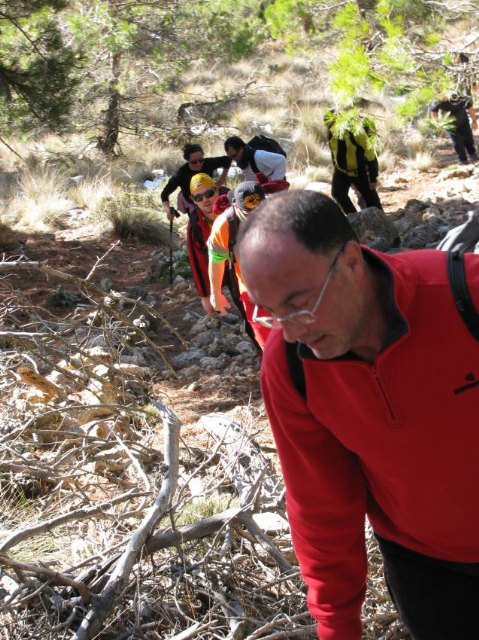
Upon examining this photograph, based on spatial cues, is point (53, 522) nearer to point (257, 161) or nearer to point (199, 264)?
point (199, 264)

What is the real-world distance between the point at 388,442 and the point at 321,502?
290 millimetres

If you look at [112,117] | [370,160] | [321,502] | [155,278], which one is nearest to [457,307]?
[321,502]

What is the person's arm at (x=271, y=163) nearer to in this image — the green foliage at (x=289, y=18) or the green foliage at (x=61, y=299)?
the green foliage at (x=289, y=18)

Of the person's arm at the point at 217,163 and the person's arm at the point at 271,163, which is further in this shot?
the person's arm at the point at 217,163

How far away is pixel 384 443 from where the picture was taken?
167cm

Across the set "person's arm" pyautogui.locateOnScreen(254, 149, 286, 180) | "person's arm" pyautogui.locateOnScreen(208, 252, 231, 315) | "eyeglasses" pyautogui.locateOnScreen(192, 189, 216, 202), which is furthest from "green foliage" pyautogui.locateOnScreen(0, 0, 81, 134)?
"person's arm" pyautogui.locateOnScreen(208, 252, 231, 315)

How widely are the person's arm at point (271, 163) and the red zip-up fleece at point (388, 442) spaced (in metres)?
5.10

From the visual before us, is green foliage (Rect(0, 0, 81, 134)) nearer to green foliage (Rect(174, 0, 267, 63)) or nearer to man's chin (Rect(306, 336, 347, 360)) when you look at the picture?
green foliage (Rect(174, 0, 267, 63))

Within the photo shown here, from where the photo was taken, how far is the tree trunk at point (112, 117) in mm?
15172

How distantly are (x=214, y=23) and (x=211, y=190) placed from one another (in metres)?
10.3

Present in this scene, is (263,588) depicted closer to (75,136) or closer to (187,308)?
(187,308)

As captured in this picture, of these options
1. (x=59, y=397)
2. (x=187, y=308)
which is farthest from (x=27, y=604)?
(x=187, y=308)

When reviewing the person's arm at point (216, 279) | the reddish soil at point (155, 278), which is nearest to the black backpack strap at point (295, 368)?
the person's arm at point (216, 279)

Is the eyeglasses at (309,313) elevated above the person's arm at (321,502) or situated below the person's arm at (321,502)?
above
